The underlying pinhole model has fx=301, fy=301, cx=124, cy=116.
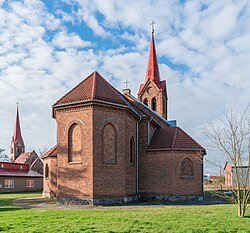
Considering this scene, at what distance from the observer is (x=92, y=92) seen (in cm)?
1992

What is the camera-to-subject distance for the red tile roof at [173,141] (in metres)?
24.1

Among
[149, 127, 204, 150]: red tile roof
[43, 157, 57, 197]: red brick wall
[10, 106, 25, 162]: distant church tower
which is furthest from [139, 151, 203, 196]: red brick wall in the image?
[10, 106, 25, 162]: distant church tower

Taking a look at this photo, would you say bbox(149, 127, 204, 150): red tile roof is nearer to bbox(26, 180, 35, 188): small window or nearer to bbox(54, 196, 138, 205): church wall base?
bbox(54, 196, 138, 205): church wall base

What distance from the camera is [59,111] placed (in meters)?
20.9

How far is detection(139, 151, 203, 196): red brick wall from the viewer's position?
23359 mm

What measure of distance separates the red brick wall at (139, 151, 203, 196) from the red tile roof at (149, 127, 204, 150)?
49 cm

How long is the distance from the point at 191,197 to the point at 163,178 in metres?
2.61

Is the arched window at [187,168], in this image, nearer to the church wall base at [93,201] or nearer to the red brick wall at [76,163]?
the church wall base at [93,201]

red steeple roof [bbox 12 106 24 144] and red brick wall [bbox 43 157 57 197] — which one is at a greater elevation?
red steeple roof [bbox 12 106 24 144]

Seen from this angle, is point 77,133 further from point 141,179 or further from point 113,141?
point 141,179

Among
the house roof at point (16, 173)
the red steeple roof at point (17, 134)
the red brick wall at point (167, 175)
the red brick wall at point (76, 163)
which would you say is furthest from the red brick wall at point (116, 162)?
the red steeple roof at point (17, 134)

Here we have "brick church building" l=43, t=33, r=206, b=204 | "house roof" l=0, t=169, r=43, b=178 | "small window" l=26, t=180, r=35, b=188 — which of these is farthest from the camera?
"small window" l=26, t=180, r=35, b=188

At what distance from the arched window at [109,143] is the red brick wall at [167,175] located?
15.9 ft

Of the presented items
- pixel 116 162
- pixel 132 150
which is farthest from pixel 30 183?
pixel 116 162
